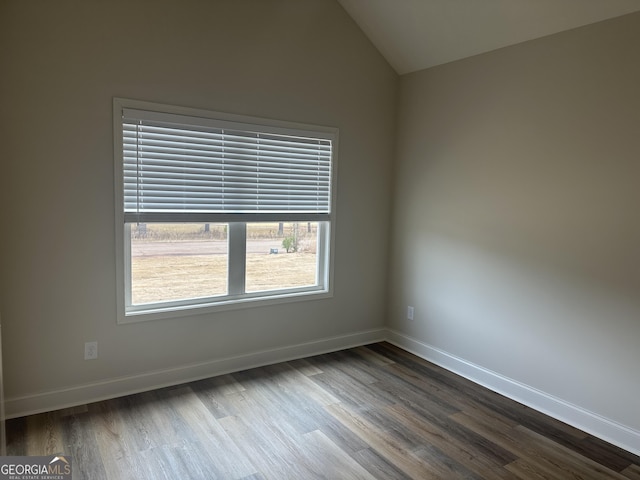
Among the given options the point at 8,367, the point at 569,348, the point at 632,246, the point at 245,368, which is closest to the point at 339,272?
the point at 245,368

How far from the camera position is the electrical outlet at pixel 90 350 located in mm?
2854

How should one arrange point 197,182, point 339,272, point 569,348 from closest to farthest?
point 569,348
point 197,182
point 339,272

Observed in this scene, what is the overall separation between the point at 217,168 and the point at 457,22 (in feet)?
6.65

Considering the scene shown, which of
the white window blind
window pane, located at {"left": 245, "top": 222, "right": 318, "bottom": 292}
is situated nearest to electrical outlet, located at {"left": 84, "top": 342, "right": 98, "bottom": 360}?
the white window blind

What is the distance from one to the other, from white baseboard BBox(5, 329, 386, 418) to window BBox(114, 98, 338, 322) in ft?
1.40

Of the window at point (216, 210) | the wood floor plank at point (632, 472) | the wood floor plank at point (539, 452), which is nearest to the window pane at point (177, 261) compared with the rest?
the window at point (216, 210)

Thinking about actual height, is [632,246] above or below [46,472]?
above

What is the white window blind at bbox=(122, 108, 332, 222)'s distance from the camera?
2.90 m

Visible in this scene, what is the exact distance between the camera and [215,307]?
330 centimetres

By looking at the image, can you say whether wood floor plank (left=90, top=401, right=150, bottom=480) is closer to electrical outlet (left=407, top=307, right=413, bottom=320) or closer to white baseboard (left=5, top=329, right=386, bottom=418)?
white baseboard (left=5, top=329, right=386, bottom=418)

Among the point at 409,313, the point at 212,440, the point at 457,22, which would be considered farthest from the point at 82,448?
the point at 457,22

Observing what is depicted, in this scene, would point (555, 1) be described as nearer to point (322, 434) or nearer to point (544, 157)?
point (544, 157)

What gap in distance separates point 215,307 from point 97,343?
81 centimetres

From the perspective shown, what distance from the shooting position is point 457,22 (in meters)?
3.16
